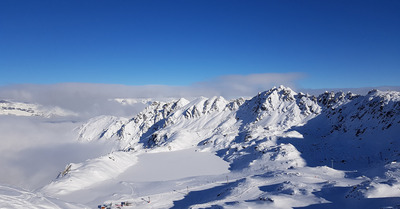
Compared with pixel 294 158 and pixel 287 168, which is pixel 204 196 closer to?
pixel 287 168

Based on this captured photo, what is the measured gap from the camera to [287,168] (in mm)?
79625

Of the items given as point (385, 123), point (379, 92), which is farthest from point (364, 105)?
point (385, 123)

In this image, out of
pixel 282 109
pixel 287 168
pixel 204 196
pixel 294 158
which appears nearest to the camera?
pixel 204 196

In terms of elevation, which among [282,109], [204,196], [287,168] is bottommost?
[204,196]

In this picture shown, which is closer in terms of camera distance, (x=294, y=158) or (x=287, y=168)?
(x=287, y=168)

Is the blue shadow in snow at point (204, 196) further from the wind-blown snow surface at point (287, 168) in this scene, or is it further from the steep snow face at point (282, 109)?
the steep snow face at point (282, 109)

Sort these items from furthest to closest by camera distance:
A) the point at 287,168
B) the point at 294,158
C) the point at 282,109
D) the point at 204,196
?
1. the point at 282,109
2. the point at 294,158
3. the point at 287,168
4. the point at 204,196

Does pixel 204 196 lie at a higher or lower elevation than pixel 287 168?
lower

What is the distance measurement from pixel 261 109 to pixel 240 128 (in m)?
23.1

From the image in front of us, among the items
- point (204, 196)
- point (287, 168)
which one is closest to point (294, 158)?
point (287, 168)

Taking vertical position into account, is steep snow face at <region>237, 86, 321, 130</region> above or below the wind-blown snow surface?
above

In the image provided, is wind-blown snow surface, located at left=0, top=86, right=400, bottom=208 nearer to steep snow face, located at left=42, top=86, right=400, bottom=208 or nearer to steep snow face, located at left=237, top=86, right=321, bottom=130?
steep snow face, located at left=42, top=86, right=400, bottom=208

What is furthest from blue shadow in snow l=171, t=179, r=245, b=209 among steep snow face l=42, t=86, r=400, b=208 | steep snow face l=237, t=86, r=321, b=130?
steep snow face l=237, t=86, r=321, b=130

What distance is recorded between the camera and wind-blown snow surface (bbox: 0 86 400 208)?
137 ft
